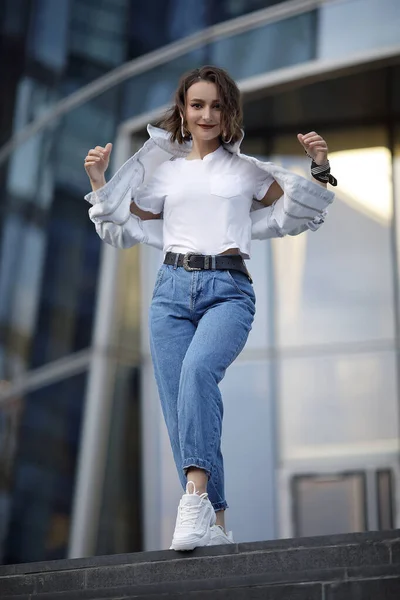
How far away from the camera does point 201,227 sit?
4.42 meters

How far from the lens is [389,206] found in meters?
11.7

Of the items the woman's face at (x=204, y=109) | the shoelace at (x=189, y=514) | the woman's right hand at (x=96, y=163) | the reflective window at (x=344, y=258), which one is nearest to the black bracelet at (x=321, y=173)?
the woman's face at (x=204, y=109)

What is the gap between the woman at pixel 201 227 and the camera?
422 centimetres

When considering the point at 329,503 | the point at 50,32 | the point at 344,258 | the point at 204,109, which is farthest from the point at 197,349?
the point at 50,32

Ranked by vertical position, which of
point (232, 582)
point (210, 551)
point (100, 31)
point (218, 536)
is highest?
point (100, 31)

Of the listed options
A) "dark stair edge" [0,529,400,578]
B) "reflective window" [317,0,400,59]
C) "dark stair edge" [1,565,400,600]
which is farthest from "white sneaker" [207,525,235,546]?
"reflective window" [317,0,400,59]

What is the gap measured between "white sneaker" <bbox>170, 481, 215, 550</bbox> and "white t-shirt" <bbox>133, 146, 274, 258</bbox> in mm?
947

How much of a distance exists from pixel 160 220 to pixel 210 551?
4.81ft

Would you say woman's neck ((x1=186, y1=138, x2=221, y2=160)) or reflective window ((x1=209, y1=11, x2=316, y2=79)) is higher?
→ reflective window ((x1=209, y1=11, x2=316, y2=79))

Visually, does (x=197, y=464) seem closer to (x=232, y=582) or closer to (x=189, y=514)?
(x=189, y=514)

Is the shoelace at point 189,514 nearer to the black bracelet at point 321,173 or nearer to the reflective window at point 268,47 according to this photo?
the black bracelet at point 321,173

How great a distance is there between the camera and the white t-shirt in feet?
14.5

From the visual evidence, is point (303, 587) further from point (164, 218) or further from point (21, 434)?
point (21, 434)

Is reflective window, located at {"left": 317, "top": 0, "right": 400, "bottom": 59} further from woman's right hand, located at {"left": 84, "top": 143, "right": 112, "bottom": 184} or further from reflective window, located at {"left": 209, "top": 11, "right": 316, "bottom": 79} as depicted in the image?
woman's right hand, located at {"left": 84, "top": 143, "right": 112, "bottom": 184}
